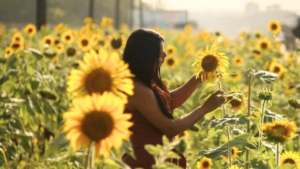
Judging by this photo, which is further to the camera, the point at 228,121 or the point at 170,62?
the point at 170,62

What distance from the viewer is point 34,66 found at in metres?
4.49

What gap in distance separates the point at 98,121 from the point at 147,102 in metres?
0.94

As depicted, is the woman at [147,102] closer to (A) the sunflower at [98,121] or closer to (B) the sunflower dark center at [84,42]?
(A) the sunflower at [98,121]

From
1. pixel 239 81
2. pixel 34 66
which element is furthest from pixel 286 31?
pixel 34 66

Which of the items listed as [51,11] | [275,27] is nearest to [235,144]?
[275,27]

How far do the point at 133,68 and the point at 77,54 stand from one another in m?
3.59

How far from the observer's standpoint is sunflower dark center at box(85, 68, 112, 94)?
1780mm

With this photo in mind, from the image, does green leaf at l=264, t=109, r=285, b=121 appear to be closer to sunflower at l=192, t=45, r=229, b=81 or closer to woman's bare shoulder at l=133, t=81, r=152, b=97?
sunflower at l=192, t=45, r=229, b=81

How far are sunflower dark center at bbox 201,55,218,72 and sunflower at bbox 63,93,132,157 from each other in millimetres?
1115

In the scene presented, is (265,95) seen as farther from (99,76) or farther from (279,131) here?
(99,76)

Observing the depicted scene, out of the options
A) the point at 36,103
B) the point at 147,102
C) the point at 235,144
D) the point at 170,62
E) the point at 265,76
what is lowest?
the point at 170,62

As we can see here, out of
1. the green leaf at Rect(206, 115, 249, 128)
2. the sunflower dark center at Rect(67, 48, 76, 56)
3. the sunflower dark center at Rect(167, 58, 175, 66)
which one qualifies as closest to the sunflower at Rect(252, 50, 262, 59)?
the sunflower dark center at Rect(167, 58, 175, 66)

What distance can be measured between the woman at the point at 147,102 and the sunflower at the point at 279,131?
0.31m

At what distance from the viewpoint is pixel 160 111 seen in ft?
8.33
